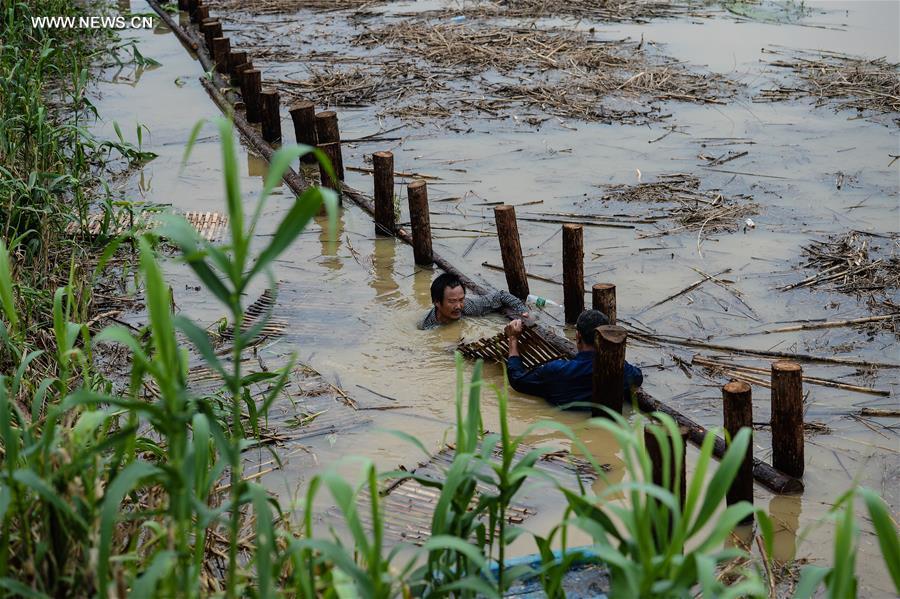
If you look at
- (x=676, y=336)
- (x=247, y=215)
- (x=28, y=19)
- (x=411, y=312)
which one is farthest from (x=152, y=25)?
(x=676, y=336)

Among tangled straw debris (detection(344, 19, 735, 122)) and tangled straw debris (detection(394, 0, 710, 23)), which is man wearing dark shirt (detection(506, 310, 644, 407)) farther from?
tangled straw debris (detection(394, 0, 710, 23))

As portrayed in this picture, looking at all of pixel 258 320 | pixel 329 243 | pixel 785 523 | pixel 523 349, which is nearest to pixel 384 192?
pixel 329 243

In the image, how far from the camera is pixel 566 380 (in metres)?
6.20

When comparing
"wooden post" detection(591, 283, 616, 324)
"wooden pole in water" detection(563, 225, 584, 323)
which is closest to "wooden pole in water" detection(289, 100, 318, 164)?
"wooden pole in water" detection(563, 225, 584, 323)

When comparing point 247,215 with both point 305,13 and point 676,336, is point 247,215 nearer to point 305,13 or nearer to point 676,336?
point 676,336

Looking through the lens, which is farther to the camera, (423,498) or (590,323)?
(590,323)

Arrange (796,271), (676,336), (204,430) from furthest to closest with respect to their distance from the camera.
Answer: (796,271) < (676,336) < (204,430)

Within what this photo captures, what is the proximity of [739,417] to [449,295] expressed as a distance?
9.17 ft

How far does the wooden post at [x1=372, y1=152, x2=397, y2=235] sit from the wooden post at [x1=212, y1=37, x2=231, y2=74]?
6.13 meters

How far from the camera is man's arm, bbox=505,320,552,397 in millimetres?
6332

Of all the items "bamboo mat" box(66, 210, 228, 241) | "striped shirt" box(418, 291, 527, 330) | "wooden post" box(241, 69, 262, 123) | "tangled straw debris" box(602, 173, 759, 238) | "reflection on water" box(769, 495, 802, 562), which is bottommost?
"reflection on water" box(769, 495, 802, 562)

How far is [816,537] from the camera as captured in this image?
16.7 feet

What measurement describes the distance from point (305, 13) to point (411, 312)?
13.0 m

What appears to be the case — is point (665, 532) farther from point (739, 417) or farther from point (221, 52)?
point (221, 52)
